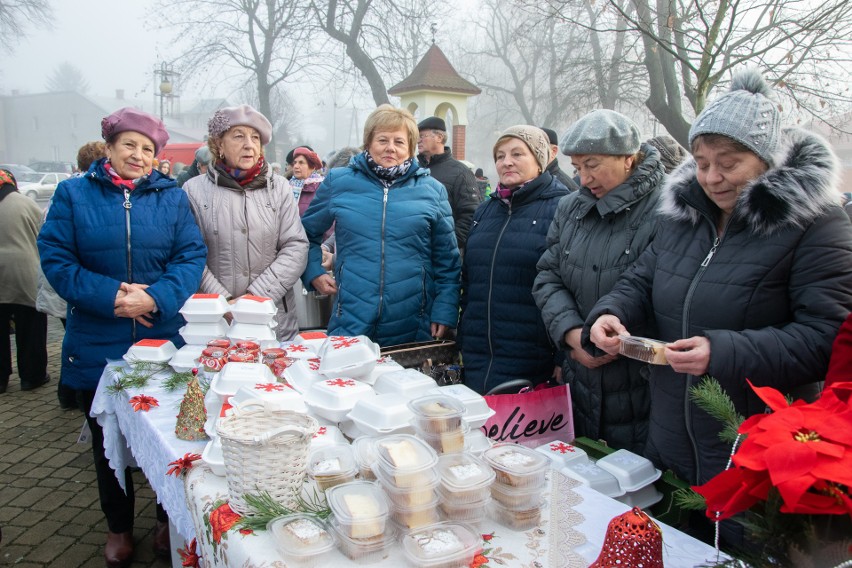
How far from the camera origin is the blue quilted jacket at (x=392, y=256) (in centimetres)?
309

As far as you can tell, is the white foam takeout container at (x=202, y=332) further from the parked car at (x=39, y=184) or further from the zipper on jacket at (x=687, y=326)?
the parked car at (x=39, y=184)

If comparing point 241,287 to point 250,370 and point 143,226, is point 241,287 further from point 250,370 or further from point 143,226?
point 250,370

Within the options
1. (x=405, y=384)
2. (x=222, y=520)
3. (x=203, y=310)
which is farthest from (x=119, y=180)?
(x=222, y=520)

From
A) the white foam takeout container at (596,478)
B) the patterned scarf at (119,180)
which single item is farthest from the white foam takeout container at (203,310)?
the white foam takeout container at (596,478)

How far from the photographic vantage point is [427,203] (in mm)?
3172

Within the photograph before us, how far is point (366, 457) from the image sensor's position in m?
1.55

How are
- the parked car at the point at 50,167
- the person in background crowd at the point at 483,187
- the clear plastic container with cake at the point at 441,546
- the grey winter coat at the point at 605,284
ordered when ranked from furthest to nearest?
the parked car at the point at 50,167 → the person in background crowd at the point at 483,187 → the grey winter coat at the point at 605,284 → the clear plastic container with cake at the point at 441,546

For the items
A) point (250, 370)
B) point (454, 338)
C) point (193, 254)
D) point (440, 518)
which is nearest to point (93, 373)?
point (193, 254)

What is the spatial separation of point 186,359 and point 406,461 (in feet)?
5.20

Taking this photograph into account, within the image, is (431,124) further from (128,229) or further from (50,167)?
(50,167)

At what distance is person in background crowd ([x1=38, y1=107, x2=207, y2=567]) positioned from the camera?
270 cm

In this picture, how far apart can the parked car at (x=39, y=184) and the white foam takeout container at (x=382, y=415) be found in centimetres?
2727

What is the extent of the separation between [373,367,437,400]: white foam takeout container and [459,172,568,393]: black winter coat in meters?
1.05

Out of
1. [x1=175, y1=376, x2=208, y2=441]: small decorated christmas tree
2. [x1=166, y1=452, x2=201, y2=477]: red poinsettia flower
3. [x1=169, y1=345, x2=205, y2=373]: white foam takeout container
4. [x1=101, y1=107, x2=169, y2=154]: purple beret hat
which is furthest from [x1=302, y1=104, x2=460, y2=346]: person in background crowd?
[x1=166, y1=452, x2=201, y2=477]: red poinsettia flower
